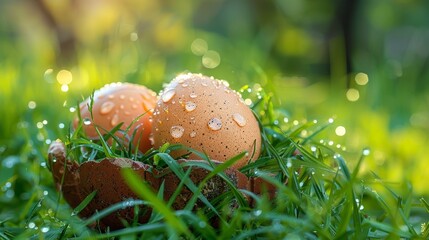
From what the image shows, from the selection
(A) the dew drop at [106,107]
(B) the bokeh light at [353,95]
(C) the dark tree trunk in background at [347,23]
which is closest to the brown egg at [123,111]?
(A) the dew drop at [106,107]

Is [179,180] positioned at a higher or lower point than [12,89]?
higher

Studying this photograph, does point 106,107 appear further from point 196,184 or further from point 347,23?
point 347,23

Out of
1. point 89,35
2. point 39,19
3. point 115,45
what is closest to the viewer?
point 115,45

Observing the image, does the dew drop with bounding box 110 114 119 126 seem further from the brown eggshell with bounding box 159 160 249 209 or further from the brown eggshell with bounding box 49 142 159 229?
the brown eggshell with bounding box 159 160 249 209

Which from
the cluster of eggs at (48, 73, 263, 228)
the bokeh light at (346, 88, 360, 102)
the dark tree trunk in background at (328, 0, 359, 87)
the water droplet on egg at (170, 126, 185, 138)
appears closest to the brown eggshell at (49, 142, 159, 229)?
the cluster of eggs at (48, 73, 263, 228)

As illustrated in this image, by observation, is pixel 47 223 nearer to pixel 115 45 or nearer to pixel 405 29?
pixel 115 45

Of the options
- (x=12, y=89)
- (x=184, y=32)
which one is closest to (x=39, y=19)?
(x=184, y=32)

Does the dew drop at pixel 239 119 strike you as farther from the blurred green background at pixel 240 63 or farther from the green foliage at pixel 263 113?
the blurred green background at pixel 240 63
